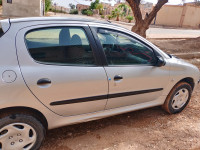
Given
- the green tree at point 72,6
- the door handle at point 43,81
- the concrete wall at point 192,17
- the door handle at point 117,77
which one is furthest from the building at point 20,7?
the green tree at point 72,6

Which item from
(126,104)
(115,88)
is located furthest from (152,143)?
(115,88)

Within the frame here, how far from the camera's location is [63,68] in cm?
225

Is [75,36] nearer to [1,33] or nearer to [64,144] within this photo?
A: [1,33]

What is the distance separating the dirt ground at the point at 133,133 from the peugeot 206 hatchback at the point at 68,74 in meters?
0.38

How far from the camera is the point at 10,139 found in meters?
2.12

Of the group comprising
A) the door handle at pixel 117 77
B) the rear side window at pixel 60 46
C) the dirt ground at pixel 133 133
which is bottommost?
→ the dirt ground at pixel 133 133

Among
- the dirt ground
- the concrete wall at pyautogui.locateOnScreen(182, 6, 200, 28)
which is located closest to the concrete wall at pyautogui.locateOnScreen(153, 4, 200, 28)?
the concrete wall at pyautogui.locateOnScreen(182, 6, 200, 28)

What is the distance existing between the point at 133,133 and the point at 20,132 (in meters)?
1.66

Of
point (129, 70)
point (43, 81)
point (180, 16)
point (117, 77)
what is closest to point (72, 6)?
point (180, 16)

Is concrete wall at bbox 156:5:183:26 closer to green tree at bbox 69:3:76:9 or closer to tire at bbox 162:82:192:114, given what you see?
green tree at bbox 69:3:76:9

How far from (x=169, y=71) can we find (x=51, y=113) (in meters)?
1.94

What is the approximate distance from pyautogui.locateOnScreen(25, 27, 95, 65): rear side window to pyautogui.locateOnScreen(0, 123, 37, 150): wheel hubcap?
78 cm

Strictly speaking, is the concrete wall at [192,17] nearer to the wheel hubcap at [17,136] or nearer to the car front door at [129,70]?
the car front door at [129,70]

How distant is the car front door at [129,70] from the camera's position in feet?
8.54
